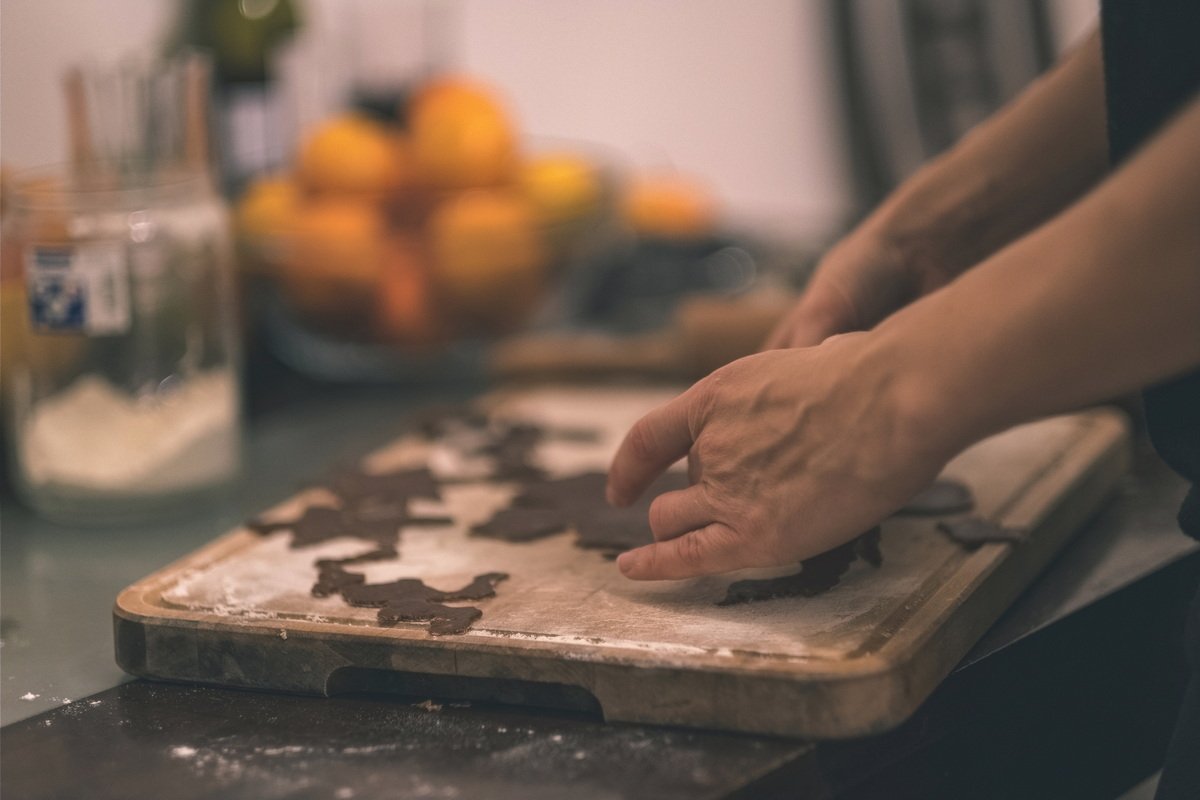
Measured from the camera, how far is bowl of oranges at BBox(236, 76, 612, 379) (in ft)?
5.24

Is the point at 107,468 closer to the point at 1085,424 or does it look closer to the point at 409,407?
the point at 409,407

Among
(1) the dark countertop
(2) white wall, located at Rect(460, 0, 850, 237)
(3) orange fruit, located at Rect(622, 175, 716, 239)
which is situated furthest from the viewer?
(2) white wall, located at Rect(460, 0, 850, 237)

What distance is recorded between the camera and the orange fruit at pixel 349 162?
163 cm

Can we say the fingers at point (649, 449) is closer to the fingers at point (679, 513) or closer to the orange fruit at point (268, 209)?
the fingers at point (679, 513)

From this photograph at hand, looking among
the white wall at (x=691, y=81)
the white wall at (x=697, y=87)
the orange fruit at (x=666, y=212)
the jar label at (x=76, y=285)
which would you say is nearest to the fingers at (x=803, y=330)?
the jar label at (x=76, y=285)

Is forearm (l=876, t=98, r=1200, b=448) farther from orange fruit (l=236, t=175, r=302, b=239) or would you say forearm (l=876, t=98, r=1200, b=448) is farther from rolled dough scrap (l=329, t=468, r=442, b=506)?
orange fruit (l=236, t=175, r=302, b=239)

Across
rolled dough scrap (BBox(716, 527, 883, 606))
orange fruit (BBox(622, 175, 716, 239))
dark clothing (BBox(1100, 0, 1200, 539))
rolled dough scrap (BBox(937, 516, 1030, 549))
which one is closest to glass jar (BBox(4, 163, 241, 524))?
rolled dough scrap (BBox(716, 527, 883, 606))

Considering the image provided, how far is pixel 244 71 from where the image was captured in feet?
6.33

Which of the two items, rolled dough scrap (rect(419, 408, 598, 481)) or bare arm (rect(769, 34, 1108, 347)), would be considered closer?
bare arm (rect(769, 34, 1108, 347))

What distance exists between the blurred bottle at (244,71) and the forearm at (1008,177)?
0.95 m

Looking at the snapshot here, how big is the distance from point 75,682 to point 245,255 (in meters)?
0.80

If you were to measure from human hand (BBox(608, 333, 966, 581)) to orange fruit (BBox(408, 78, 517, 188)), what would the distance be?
73 cm

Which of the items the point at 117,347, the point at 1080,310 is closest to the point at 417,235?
the point at 117,347

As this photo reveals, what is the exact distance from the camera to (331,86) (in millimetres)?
1914
